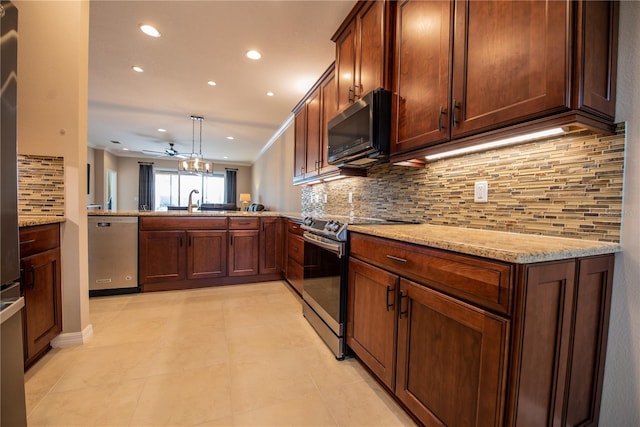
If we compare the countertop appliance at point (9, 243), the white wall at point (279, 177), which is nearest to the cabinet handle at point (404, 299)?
the countertop appliance at point (9, 243)

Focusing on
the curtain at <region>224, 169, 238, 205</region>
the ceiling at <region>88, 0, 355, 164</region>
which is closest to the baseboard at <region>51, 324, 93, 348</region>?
the ceiling at <region>88, 0, 355, 164</region>

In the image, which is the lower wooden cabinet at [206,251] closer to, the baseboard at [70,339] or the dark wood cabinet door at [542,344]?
the baseboard at [70,339]

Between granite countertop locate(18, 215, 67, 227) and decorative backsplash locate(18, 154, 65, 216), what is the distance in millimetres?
57

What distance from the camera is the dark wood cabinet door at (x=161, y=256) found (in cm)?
299

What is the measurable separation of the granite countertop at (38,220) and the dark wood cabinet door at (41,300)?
0.63ft

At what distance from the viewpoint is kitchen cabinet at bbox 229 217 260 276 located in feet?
11.0

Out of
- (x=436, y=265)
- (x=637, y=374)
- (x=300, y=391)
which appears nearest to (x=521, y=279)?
(x=436, y=265)

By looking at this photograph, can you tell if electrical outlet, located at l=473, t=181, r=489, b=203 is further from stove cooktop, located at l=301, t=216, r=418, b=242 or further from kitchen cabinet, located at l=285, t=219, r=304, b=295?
kitchen cabinet, located at l=285, t=219, r=304, b=295

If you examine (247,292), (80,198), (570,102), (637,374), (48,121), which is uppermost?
(48,121)

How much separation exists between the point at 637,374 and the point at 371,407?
106 cm

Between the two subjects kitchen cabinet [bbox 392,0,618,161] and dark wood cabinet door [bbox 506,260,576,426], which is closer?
dark wood cabinet door [bbox 506,260,576,426]

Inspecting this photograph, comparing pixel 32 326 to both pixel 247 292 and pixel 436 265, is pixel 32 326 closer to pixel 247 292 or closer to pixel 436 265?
pixel 247 292

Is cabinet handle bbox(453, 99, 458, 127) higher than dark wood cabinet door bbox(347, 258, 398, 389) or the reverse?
higher

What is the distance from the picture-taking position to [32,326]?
63.1 inches
